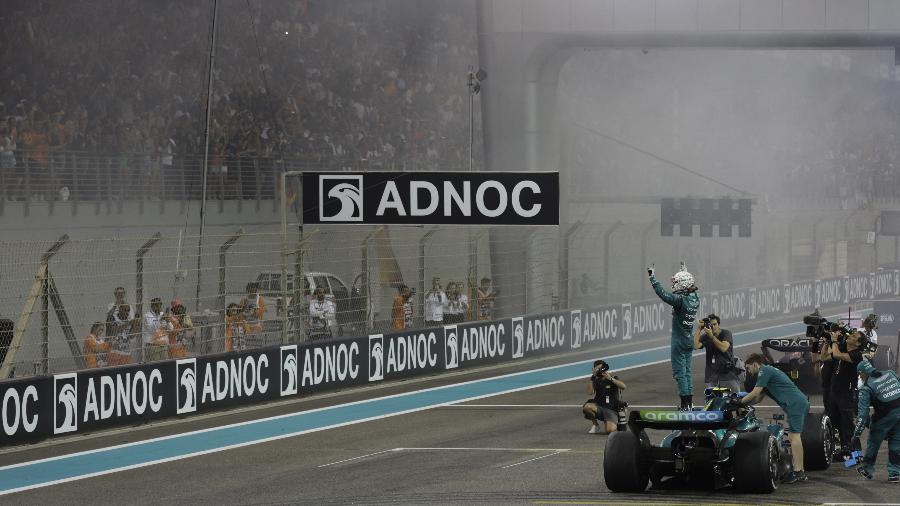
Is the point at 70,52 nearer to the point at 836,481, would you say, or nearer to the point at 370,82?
the point at 370,82

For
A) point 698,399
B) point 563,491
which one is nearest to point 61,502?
point 563,491

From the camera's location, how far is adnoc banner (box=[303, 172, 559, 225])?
2583 centimetres

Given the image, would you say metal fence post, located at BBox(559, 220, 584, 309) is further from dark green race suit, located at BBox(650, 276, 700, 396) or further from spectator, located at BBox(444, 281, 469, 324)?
dark green race suit, located at BBox(650, 276, 700, 396)

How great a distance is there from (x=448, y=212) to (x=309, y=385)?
423 centimetres

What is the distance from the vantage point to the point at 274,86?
38.0 meters

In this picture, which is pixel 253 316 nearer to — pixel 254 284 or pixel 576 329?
pixel 254 284

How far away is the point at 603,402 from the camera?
1914cm

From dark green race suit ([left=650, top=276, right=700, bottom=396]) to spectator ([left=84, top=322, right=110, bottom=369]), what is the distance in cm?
773

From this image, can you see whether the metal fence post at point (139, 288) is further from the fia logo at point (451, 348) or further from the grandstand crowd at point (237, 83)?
the fia logo at point (451, 348)

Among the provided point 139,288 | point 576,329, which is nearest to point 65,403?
point 139,288

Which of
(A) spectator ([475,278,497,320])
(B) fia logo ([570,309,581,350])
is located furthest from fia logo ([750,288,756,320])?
(A) spectator ([475,278,497,320])

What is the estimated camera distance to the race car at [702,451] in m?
13.7

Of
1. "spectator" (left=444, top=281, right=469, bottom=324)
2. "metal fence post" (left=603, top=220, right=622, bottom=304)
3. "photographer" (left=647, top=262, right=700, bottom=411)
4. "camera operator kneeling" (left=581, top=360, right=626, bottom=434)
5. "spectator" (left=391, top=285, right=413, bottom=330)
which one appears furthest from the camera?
"metal fence post" (left=603, top=220, right=622, bottom=304)

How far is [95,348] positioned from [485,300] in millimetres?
11233
